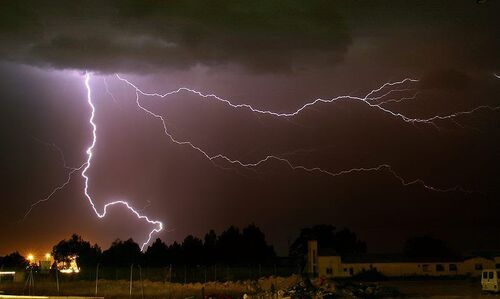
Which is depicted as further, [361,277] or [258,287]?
[361,277]

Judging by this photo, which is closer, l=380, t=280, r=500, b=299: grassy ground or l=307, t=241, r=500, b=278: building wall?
l=380, t=280, r=500, b=299: grassy ground

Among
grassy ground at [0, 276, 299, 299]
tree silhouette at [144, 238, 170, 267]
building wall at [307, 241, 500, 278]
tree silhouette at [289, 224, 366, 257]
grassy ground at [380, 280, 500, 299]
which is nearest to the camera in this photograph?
grassy ground at [380, 280, 500, 299]

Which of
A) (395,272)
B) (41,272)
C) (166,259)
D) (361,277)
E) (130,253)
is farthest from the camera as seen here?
(130,253)

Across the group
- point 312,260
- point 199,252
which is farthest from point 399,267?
point 199,252

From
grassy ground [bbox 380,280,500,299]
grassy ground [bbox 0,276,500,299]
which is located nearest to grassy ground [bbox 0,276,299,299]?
grassy ground [bbox 0,276,500,299]

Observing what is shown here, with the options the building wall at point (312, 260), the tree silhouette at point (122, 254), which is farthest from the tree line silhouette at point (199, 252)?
the building wall at point (312, 260)

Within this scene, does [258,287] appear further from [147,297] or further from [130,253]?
[130,253]

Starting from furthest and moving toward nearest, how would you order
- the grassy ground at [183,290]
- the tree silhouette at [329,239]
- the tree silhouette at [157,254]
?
the tree silhouette at [329,239], the tree silhouette at [157,254], the grassy ground at [183,290]

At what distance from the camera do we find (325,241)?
3639 inches

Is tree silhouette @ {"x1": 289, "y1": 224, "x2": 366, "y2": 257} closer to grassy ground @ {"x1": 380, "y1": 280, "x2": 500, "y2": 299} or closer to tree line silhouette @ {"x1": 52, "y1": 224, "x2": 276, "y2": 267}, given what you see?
tree line silhouette @ {"x1": 52, "y1": 224, "x2": 276, "y2": 267}

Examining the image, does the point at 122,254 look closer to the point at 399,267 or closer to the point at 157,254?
the point at 157,254

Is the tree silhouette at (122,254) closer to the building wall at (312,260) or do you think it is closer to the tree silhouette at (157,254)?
the tree silhouette at (157,254)

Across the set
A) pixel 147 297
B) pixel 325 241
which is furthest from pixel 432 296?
pixel 325 241

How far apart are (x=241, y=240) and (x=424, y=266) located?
2825 centimetres
